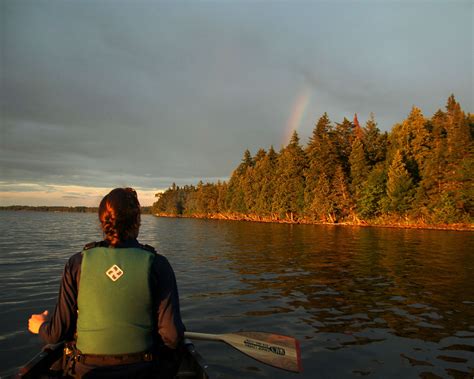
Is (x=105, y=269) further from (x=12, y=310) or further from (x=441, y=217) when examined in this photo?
(x=441, y=217)

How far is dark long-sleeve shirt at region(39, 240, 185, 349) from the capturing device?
11.7 feet

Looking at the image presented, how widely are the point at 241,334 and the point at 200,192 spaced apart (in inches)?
5278

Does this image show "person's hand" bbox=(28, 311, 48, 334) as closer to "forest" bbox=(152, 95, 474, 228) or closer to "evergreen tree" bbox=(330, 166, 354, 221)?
"forest" bbox=(152, 95, 474, 228)

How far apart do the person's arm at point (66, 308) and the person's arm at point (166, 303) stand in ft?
2.72

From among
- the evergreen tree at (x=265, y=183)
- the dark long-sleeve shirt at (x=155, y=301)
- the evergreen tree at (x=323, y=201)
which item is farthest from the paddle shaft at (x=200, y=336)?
the evergreen tree at (x=265, y=183)

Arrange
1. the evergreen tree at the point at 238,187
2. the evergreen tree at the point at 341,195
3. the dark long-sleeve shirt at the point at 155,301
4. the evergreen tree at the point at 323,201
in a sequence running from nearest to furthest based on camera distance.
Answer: the dark long-sleeve shirt at the point at 155,301, the evergreen tree at the point at 341,195, the evergreen tree at the point at 323,201, the evergreen tree at the point at 238,187

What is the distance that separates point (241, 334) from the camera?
218 inches

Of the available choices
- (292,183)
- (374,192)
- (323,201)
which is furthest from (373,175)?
(292,183)

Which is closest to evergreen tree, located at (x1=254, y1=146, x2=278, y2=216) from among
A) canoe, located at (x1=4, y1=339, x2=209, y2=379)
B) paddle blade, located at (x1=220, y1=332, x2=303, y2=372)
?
paddle blade, located at (x1=220, y1=332, x2=303, y2=372)

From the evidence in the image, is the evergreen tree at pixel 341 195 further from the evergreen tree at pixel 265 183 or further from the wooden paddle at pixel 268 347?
the wooden paddle at pixel 268 347

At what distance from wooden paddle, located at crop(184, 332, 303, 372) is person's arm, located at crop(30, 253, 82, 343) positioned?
190 centimetres

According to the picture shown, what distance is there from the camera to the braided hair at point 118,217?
3617 mm

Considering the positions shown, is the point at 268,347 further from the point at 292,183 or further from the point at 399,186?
the point at 292,183

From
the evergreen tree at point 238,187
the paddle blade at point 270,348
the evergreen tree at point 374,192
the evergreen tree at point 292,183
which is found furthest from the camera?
the evergreen tree at point 238,187
